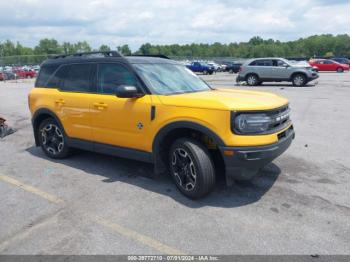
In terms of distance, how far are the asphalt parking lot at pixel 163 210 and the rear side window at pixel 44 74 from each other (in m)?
1.40

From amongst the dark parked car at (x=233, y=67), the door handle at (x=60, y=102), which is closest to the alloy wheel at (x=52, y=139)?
the door handle at (x=60, y=102)

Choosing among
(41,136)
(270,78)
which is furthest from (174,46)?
(41,136)

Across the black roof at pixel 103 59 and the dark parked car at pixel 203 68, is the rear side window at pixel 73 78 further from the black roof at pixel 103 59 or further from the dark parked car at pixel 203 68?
the dark parked car at pixel 203 68

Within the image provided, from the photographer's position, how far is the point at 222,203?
423 centimetres

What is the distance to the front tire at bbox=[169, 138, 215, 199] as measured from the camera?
4125 mm

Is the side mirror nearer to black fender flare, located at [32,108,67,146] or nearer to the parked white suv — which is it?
black fender flare, located at [32,108,67,146]

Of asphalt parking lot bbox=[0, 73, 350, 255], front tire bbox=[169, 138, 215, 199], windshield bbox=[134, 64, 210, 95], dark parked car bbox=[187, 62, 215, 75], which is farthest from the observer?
dark parked car bbox=[187, 62, 215, 75]

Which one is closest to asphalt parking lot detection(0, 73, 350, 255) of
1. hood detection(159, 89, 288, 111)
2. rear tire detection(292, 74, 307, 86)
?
hood detection(159, 89, 288, 111)

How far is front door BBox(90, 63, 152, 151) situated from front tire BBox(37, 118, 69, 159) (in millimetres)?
989

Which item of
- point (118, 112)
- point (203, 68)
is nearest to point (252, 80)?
point (118, 112)

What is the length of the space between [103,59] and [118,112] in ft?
3.13

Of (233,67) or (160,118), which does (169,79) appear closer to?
(160,118)

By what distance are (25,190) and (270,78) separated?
18.2 meters

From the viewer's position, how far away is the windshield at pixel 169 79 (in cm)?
478
